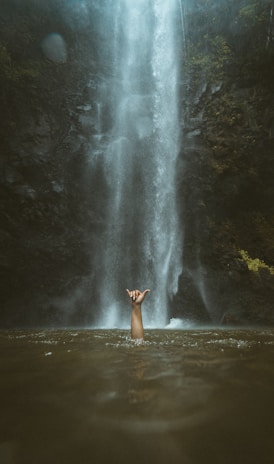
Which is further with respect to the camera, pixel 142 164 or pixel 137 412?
pixel 142 164

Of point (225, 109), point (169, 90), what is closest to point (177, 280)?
point (225, 109)

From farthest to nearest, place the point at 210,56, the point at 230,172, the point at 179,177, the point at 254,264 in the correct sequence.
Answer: the point at 210,56 < the point at 179,177 < the point at 230,172 < the point at 254,264

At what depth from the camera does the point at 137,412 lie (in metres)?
1.87

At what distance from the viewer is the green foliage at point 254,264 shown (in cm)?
1215

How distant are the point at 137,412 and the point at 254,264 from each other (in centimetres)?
1133

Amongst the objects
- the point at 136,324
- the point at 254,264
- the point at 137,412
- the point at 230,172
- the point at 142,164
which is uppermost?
the point at 142,164

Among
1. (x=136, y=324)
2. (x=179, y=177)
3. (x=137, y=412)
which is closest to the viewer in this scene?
(x=137, y=412)

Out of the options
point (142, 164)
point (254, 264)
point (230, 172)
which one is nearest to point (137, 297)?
point (254, 264)

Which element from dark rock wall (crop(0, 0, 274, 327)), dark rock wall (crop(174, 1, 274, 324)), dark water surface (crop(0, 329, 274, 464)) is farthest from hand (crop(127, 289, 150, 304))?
dark rock wall (crop(0, 0, 274, 327))

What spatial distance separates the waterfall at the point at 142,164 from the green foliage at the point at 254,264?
8.39 ft

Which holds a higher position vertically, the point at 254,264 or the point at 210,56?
the point at 210,56

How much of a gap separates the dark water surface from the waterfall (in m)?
9.45

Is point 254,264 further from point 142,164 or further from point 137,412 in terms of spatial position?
point 137,412

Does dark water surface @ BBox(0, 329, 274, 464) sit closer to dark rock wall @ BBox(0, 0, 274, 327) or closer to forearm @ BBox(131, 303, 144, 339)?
forearm @ BBox(131, 303, 144, 339)
